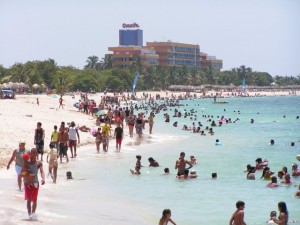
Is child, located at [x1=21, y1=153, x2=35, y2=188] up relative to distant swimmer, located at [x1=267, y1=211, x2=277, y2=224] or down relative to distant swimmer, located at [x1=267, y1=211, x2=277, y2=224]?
up

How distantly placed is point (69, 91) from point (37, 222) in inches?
3816

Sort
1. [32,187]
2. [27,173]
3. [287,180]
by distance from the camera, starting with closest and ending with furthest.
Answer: [27,173] → [32,187] → [287,180]

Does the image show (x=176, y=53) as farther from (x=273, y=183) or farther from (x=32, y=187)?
(x=32, y=187)

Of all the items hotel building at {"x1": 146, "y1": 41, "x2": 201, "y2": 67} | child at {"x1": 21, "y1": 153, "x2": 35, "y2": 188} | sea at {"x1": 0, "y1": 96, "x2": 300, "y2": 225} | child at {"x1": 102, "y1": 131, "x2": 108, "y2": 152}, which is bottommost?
sea at {"x1": 0, "y1": 96, "x2": 300, "y2": 225}

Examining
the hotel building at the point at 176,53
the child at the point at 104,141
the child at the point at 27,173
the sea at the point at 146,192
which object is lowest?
the sea at the point at 146,192

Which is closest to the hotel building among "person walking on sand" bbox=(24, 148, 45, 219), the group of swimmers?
the group of swimmers

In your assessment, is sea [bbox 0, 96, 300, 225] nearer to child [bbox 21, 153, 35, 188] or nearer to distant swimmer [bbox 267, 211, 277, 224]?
distant swimmer [bbox 267, 211, 277, 224]

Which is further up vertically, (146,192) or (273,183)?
(273,183)

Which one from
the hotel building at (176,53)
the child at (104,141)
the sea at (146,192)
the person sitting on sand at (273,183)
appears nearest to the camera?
the sea at (146,192)

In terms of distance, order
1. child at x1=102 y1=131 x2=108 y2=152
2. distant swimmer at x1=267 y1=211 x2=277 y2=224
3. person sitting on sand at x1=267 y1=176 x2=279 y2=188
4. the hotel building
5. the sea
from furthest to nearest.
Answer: the hotel building < child at x1=102 y1=131 x2=108 y2=152 < person sitting on sand at x1=267 y1=176 x2=279 y2=188 < the sea < distant swimmer at x1=267 y1=211 x2=277 y2=224

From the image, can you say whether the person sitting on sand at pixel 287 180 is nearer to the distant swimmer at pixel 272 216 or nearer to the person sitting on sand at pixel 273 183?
the person sitting on sand at pixel 273 183

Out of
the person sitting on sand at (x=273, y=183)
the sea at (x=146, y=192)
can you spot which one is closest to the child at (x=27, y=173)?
the sea at (x=146, y=192)

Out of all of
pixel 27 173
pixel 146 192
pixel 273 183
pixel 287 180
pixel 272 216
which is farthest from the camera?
pixel 287 180

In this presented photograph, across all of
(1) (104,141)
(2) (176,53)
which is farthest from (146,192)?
(2) (176,53)
